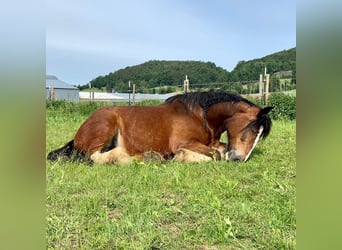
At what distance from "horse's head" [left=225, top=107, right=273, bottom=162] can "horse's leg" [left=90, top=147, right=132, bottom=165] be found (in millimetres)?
1427

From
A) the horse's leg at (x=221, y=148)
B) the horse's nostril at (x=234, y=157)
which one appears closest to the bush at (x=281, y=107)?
the horse's leg at (x=221, y=148)

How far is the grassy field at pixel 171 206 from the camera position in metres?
2.02

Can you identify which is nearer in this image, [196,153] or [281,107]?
[196,153]

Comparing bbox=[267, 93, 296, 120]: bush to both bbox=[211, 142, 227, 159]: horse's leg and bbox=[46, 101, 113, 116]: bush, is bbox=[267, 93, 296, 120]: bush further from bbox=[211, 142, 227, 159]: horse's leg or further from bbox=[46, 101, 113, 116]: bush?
bbox=[46, 101, 113, 116]: bush

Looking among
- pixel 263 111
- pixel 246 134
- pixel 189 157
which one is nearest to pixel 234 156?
pixel 246 134

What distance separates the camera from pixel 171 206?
2.73 meters

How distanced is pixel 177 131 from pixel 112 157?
107cm

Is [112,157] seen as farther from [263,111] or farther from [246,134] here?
[263,111]

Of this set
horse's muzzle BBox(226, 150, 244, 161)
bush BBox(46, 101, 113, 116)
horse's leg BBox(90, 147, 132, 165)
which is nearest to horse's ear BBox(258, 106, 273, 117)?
horse's muzzle BBox(226, 150, 244, 161)

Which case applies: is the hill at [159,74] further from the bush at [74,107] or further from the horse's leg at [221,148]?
the horse's leg at [221,148]

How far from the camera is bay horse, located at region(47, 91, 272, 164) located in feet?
16.0

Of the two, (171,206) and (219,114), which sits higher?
(219,114)

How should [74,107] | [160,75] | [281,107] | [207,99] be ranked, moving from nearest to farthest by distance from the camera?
[207,99], [281,107], [74,107], [160,75]
